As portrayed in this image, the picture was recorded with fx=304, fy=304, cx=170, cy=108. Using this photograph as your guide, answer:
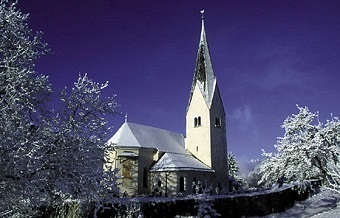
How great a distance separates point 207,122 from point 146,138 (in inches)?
290

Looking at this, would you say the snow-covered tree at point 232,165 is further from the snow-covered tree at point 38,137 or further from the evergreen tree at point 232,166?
the snow-covered tree at point 38,137

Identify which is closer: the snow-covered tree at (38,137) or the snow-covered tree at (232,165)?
the snow-covered tree at (38,137)

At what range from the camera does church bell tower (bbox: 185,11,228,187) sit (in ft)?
114

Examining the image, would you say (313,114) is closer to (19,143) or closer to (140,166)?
(140,166)

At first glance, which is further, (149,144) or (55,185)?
(149,144)

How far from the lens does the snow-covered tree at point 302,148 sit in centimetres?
2116

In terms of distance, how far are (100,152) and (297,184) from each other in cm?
2446

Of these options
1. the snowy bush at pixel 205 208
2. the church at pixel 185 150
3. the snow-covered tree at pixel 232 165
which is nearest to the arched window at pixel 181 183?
the church at pixel 185 150

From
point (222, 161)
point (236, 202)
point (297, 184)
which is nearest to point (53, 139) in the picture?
point (236, 202)

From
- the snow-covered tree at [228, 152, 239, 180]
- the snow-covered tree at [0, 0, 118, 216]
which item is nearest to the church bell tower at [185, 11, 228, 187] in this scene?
the snow-covered tree at [228, 152, 239, 180]

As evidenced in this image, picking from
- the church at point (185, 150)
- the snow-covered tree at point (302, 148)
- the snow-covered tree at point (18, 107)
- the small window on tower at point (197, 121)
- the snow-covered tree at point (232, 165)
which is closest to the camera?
the snow-covered tree at point (18, 107)

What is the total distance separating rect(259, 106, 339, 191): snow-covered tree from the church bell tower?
34.6 feet

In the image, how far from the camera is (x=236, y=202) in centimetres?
2178

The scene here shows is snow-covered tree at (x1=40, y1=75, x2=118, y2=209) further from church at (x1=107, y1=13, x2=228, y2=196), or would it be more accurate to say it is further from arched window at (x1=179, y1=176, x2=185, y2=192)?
arched window at (x1=179, y1=176, x2=185, y2=192)
